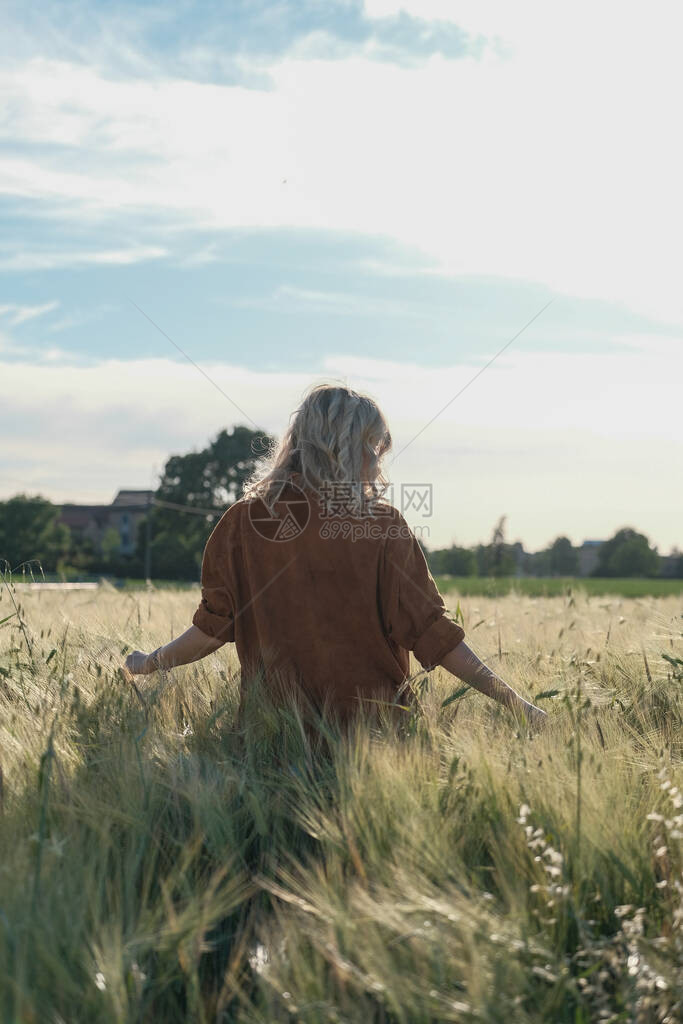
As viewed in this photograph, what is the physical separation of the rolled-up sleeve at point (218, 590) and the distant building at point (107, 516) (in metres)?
57.0

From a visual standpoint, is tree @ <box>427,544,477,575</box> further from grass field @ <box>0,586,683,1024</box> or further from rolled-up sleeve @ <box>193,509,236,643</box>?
grass field @ <box>0,586,683,1024</box>

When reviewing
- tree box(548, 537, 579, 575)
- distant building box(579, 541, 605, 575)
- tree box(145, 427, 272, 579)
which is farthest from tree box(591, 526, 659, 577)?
tree box(145, 427, 272, 579)

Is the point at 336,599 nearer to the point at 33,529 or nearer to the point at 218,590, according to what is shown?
the point at 218,590

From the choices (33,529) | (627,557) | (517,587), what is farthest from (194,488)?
(627,557)

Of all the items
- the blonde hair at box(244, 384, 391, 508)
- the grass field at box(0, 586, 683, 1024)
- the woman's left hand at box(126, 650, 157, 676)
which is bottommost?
the grass field at box(0, 586, 683, 1024)

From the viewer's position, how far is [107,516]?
224 ft

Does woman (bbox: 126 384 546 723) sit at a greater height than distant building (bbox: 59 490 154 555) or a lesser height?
lesser

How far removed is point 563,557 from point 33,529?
32.3 metres

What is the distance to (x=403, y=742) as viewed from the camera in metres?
2.49

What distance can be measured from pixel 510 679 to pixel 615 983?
60.1 inches

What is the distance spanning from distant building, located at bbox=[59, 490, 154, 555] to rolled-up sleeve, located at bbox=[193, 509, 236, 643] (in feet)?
187

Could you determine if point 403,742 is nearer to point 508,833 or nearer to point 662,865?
point 508,833

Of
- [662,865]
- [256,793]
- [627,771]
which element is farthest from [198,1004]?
[627,771]

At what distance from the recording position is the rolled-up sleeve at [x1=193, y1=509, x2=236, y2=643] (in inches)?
119
